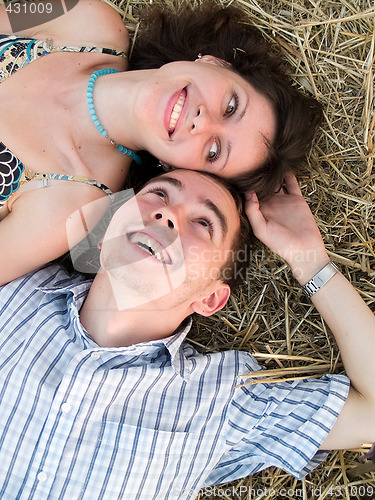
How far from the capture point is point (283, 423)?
2.53m

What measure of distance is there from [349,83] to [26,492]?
2858 mm

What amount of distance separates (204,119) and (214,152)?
207 millimetres

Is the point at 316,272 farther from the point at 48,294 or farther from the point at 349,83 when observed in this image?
the point at 48,294

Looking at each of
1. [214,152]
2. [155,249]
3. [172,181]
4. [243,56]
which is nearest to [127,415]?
[155,249]

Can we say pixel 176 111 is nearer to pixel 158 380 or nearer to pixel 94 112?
pixel 94 112

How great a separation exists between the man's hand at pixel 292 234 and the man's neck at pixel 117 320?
0.65 m

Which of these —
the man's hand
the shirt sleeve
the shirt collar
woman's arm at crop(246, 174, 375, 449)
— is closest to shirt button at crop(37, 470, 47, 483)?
the shirt collar

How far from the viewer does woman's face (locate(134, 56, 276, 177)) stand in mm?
2369

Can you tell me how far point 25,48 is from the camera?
8.96 ft

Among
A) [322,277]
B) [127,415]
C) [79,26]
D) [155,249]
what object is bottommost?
[127,415]

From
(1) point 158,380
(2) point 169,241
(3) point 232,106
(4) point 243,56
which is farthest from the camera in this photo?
(4) point 243,56

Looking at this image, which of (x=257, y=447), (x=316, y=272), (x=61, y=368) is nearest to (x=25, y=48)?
(x=61, y=368)

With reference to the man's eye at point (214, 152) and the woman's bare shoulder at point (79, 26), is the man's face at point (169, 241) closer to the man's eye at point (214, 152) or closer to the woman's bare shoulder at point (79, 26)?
the man's eye at point (214, 152)

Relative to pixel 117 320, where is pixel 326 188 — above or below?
above
